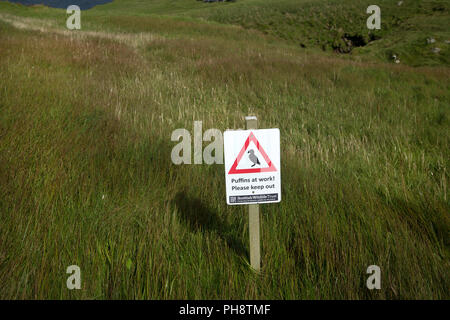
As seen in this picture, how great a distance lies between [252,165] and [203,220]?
750mm

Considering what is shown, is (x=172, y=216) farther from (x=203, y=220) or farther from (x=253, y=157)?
(x=253, y=157)

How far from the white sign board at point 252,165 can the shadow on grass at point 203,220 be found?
17.3 inches

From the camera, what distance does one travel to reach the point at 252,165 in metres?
1.57

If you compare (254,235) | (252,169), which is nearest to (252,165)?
(252,169)

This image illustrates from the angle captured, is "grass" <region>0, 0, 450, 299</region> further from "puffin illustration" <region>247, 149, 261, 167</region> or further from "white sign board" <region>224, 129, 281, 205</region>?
"puffin illustration" <region>247, 149, 261, 167</region>

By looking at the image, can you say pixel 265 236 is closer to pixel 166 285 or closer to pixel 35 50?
pixel 166 285

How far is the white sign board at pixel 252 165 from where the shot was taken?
1539mm

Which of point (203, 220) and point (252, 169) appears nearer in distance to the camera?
point (252, 169)

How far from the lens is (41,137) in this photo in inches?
113

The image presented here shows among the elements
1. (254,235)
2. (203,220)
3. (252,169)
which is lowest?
(254,235)

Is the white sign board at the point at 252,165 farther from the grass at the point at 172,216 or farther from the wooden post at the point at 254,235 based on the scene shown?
the grass at the point at 172,216
